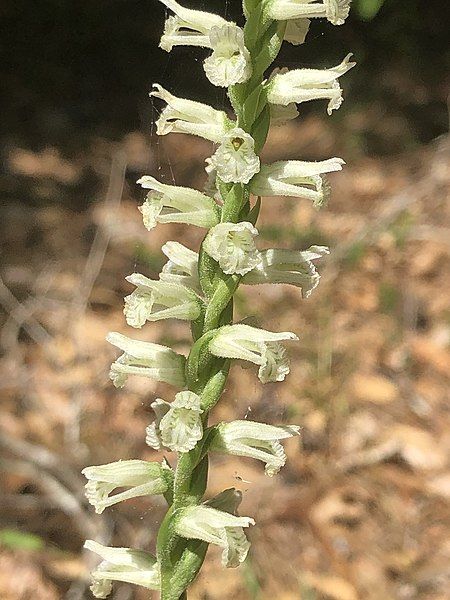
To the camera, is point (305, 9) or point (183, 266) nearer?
point (305, 9)

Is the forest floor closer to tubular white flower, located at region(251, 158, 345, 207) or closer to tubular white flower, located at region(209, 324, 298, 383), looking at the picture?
tubular white flower, located at region(209, 324, 298, 383)

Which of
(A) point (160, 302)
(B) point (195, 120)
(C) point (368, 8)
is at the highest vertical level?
(B) point (195, 120)

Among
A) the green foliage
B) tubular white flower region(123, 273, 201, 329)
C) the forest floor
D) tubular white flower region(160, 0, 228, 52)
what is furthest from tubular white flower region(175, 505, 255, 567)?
the green foliage

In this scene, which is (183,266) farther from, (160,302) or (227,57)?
(227,57)

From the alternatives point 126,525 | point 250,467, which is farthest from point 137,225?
point 126,525

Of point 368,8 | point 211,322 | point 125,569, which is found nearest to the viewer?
point 211,322

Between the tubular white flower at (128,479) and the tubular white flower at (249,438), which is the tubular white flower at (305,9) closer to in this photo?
the tubular white flower at (249,438)

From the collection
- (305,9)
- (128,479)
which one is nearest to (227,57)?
(305,9)

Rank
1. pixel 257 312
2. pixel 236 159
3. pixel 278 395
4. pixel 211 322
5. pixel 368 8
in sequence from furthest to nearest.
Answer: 1. pixel 368 8
2. pixel 257 312
3. pixel 278 395
4. pixel 211 322
5. pixel 236 159
